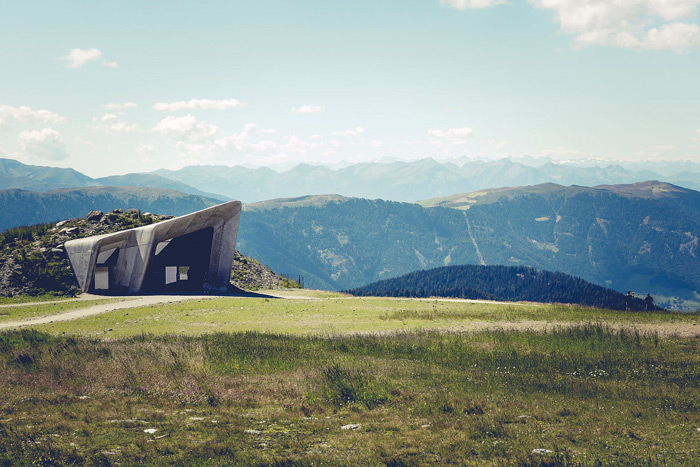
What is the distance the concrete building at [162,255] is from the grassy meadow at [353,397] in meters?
25.9

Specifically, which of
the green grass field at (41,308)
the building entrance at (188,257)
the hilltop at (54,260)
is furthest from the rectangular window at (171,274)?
the green grass field at (41,308)

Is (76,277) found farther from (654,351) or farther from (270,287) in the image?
(654,351)

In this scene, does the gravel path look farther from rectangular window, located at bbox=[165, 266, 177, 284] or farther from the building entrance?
rectangular window, located at bbox=[165, 266, 177, 284]

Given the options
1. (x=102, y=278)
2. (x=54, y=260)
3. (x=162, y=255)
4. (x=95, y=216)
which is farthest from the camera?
(x=95, y=216)

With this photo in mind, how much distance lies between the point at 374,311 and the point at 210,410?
88.3ft

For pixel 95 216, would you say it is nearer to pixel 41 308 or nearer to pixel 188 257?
pixel 188 257

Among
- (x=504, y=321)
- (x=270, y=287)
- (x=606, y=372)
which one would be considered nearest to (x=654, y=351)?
(x=606, y=372)

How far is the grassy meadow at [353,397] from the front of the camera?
11625mm

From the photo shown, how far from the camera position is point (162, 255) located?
59812 mm

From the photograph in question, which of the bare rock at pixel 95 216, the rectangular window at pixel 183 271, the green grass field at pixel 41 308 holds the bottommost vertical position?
the green grass field at pixel 41 308

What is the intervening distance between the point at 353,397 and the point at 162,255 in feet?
158

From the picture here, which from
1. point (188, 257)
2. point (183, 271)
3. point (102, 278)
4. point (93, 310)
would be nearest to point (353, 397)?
point (93, 310)

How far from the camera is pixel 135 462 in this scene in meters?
11.0

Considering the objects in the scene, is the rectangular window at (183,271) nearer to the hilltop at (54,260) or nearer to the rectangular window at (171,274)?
the rectangular window at (171,274)
